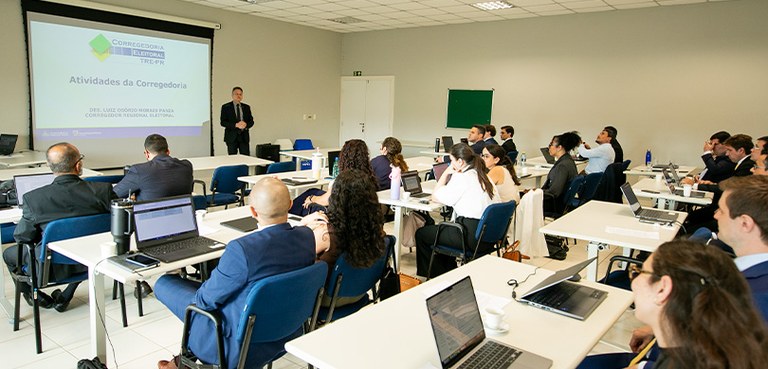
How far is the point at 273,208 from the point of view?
2.25m

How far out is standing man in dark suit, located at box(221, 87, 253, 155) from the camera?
8.77 m

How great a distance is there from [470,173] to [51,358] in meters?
3.08

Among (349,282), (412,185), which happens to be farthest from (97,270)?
(412,185)

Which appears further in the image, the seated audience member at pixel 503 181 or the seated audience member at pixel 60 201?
the seated audience member at pixel 503 181

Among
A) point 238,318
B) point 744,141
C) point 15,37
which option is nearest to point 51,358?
point 238,318

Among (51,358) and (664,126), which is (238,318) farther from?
(664,126)

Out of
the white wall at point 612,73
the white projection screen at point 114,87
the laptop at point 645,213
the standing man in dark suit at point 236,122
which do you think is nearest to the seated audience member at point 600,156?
the white wall at point 612,73

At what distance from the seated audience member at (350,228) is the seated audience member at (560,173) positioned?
350cm

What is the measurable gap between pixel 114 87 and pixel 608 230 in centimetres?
764

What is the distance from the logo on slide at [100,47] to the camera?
7.80m

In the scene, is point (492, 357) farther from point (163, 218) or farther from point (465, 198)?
point (465, 198)

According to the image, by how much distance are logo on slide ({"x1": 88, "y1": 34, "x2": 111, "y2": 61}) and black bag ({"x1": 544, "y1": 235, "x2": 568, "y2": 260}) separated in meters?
7.06

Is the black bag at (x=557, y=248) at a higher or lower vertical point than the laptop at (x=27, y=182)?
lower

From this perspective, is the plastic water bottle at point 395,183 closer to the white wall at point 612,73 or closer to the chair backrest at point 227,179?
the chair backrest at point 227,179
